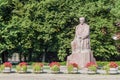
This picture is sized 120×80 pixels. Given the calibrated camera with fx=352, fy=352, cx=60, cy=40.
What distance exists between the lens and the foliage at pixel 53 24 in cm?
3812

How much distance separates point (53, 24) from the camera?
38625 mm

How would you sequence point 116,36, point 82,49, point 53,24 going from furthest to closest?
point 116,36 → point 53,24 → point 82,49

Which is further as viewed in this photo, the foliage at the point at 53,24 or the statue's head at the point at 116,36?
the statue's head at the point at 116,36

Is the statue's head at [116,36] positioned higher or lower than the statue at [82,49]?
higher

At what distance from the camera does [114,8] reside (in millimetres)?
41531

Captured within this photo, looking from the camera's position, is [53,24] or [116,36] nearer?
[53,24]

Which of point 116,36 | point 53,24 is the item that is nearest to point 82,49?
point 53,24

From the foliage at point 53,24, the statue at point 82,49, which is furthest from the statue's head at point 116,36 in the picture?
the statue at point 82,49

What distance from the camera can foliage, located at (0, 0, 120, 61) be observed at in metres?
38.1

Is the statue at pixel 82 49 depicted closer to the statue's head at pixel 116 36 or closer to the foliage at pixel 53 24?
the foliage at pixel 53 24

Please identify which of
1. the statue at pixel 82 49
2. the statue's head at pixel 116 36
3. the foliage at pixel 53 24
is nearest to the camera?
the statue at pixel 82 49

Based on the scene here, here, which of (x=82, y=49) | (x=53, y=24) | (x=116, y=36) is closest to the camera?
(x=82, y=49)

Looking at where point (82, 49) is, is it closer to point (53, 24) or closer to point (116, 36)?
point (53, 24)

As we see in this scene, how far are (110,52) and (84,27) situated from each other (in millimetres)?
14403
